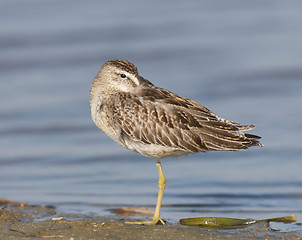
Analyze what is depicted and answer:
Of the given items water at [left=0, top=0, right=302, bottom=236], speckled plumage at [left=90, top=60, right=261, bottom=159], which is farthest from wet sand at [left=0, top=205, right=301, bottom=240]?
water at [left=0, top=0, right=302, bottom=236]

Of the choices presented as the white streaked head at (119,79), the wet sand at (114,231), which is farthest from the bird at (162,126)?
the wet sand at (114,231)

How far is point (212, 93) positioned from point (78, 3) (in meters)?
7.23

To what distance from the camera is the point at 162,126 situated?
306 inches

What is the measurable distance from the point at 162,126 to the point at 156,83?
708 cm

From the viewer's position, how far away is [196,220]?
7.52 metres

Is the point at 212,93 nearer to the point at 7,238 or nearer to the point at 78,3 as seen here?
the point at 78,3

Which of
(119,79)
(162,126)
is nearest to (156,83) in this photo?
(119,79)

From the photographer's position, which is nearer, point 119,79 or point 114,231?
point 114,231

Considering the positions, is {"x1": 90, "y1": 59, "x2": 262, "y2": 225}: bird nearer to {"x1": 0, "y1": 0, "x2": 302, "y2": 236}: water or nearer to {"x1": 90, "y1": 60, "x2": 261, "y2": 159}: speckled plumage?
{"x1": 90, "y1": 60, "x2": 261, "y2": 159}: speckled plumage

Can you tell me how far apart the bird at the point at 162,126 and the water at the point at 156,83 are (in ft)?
3.87

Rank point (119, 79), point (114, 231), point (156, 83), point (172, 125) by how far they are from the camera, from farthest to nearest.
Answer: point (156, 83) < point (119, 79) < point (172, 125) < point (114, 231)

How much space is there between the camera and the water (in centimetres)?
1013

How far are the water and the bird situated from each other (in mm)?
1181

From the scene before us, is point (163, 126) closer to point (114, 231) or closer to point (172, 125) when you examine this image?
point (172, 125)
